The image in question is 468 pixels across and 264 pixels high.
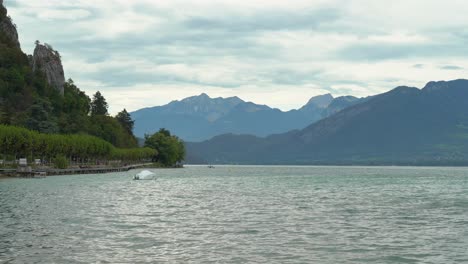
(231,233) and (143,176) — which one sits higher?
(143,176)

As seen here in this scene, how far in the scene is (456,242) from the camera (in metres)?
42.2

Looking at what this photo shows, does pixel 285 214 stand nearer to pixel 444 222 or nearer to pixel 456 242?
pixel 444 222

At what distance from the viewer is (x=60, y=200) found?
79188 millimetres

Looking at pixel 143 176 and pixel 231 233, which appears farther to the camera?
pixel 143 176

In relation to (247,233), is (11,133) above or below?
above

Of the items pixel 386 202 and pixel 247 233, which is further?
pixel 386 202

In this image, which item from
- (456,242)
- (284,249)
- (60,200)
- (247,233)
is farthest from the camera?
(60,200)

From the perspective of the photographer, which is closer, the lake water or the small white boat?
the lake water

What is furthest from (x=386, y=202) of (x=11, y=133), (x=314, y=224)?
(x=11, y=133)

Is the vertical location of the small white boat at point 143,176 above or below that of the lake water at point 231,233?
above

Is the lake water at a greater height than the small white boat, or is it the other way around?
the small white boat

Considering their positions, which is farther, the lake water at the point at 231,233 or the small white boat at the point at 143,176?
the small white boat at the point at 143,176

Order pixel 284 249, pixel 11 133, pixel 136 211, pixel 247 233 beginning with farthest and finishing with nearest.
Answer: pixel 11 133 → pixel 136 211 → pixel 247 233 → pixel 284 249

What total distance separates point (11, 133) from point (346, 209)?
424 feet
